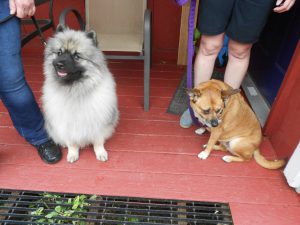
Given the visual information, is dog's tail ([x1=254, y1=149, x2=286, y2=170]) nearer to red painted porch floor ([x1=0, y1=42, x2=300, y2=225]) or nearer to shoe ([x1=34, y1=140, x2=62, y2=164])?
red painted porch floor ([x1=0, y1=42, x2=300, y2=225])

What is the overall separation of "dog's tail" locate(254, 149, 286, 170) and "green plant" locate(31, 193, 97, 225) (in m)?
1.12

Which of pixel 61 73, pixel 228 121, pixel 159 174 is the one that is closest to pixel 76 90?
pixel 61 73

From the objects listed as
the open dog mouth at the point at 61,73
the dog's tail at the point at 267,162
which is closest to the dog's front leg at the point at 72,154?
the open dog mouth at the point at 61,73

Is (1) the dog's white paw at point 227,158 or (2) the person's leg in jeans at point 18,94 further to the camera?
(1) the dog's white paw at point 227,158

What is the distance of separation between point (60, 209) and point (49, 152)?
459 millimetres

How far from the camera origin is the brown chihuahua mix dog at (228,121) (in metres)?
1.64

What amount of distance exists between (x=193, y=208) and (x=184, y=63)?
1.94m

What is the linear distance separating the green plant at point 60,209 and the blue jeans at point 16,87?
455 millimetres

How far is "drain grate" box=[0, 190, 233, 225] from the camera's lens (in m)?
1.49

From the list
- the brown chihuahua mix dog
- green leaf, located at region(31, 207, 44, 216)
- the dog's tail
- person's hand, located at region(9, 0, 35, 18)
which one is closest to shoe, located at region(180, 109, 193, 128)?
the brown chihuahua mix dog

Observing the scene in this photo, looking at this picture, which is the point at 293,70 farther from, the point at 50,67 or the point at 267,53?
the point at 50,67

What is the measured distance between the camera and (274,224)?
1506 millimetres

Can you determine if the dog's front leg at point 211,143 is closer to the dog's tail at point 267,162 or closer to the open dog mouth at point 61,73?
the dog's tail at point 267,162

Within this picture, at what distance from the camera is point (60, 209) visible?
153cm
